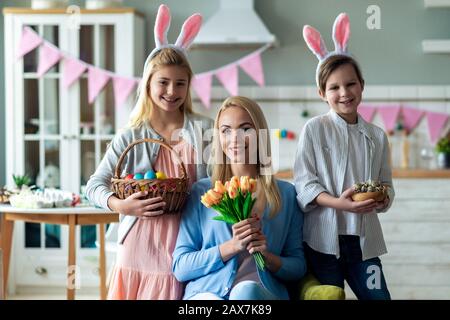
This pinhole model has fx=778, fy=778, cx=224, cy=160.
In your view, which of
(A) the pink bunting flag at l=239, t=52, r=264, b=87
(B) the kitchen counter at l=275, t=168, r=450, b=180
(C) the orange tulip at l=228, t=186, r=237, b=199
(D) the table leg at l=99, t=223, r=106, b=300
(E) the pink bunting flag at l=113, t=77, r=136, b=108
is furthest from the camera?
(A) the pink bunting flag at l=239, t=52, r=264, b=87

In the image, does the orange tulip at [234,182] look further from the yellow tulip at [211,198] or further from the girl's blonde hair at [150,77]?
the girl's blonde hair at [150,77]

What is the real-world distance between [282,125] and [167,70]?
81.5 inches

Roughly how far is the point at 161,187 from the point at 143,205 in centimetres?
5

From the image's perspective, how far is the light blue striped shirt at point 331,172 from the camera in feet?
5.03

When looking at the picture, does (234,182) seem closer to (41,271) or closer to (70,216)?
(70,216)

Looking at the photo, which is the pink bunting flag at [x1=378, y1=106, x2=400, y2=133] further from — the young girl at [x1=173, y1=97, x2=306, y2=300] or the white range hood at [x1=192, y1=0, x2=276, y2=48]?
the young girl at [x1=173, y1=97, x2=306, y2=300]

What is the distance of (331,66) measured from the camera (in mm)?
1541

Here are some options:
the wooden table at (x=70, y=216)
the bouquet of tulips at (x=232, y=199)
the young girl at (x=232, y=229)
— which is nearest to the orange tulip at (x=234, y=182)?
the bouquet of tulips at (x=232, y=199)

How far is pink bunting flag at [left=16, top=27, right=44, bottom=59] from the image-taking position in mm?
3436

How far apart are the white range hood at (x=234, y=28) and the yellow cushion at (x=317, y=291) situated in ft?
6.61

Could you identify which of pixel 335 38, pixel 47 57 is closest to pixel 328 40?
pixel 47 57

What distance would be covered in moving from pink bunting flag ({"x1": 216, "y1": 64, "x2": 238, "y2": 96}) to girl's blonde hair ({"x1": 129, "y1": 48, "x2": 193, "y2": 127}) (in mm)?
1880

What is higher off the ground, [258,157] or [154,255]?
→ [258,157]

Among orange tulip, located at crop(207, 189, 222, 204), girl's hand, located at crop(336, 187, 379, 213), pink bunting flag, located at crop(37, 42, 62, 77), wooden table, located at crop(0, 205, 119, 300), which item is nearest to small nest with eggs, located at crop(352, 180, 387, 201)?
girl's hand, located at crop(336, 187, 379, 213)
